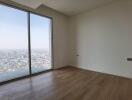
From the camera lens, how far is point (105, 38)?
15.2 ft

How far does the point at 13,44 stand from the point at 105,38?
3.46 metres

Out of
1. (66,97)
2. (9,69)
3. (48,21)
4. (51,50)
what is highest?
(48,21)

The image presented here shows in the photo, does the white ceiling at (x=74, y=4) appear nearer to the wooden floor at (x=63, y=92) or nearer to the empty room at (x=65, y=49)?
the empty room at (x=65, y=49)

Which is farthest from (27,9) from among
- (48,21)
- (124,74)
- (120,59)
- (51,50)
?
(124,74)

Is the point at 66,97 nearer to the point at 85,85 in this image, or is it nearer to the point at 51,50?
the point at 85,85

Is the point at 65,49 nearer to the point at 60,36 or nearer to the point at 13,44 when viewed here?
the point at 60,36

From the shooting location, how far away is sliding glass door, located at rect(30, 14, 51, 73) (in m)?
4.36

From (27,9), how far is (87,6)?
2348 mm

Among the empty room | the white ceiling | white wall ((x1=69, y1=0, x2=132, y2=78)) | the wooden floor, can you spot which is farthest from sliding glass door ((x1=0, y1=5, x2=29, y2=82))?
white wall ((x1=69, y1=0, x2=132, y2=78))

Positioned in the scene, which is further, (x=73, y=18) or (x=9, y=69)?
(x=73, y=18)

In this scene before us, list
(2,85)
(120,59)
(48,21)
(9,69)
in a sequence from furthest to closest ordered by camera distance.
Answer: (48,21) → (120,59) → (9,69) → (2,85)

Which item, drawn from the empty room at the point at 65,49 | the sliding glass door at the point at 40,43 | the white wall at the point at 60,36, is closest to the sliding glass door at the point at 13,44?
the empty room at the point at 65,49

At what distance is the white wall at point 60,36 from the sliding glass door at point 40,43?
1.02ft

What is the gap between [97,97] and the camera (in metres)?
2.59
